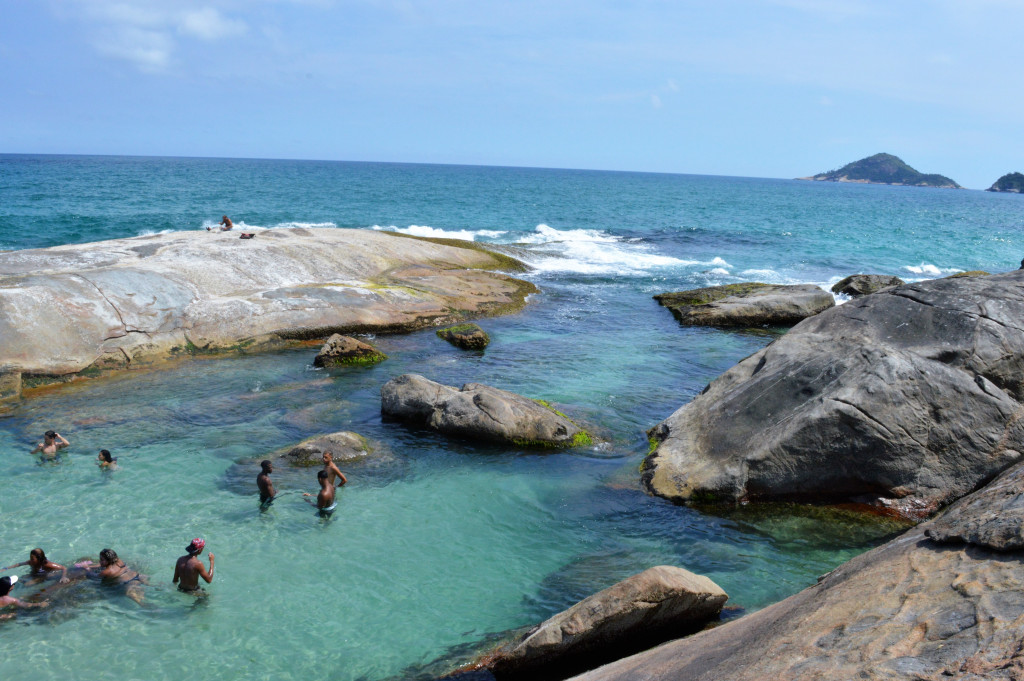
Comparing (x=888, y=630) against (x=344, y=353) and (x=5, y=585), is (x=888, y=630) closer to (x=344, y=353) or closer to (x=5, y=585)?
(x=5, y=585)

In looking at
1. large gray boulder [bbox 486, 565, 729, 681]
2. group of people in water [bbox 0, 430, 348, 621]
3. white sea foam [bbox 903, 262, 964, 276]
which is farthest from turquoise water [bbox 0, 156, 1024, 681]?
white sea foam [bbox 903, 262, 964, 276]

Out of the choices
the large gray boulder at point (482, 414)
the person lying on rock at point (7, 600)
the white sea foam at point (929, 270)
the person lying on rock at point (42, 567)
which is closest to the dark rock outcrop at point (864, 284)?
the white sea foam at point (929, 270)

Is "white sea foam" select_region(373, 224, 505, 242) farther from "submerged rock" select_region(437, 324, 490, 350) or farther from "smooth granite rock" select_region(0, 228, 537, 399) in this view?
"submerged rock" select_region(437, 324, 490, 350)

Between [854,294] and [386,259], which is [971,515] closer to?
[386,259]

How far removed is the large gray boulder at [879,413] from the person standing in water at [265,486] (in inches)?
291

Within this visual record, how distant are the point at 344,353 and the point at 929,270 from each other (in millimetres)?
44494

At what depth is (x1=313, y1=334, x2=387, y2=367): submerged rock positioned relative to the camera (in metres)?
20.7

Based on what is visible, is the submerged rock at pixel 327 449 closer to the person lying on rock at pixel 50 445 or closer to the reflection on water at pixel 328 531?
the reflection on water at pixel 328 531

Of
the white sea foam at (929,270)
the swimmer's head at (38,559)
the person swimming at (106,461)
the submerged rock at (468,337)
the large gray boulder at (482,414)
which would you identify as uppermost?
the white sea foam at (929,270)

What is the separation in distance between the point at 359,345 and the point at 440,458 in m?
7.07

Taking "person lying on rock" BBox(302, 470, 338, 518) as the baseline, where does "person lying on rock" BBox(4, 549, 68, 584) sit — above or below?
below

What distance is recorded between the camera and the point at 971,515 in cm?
725

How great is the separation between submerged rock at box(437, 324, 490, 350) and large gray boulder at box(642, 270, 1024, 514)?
9.45 meters

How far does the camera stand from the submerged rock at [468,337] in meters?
22.9
